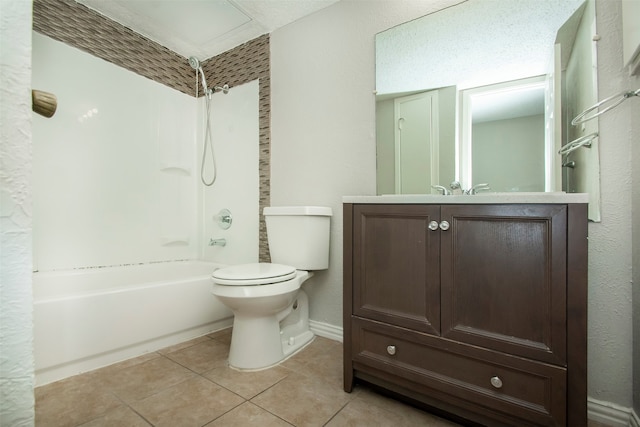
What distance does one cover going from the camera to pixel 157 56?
2393 millimetres

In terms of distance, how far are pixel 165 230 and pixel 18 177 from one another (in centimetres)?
222

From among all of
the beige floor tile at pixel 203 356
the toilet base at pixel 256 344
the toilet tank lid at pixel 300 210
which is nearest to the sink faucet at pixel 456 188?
the toilet tank lid at pixel 300 210

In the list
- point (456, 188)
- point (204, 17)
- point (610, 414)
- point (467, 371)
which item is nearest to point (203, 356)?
point (467, 371)

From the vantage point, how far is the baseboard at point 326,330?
1875mm

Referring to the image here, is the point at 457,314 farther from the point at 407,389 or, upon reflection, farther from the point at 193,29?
the point at 193,29

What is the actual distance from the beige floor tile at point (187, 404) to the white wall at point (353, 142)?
2.61ft

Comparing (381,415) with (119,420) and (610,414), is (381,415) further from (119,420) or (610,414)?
(119,420)

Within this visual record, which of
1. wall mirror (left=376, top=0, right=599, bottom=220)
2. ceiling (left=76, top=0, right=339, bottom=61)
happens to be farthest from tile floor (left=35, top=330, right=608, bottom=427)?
ceiling (left=76, top=0, right=339, bottom=61)


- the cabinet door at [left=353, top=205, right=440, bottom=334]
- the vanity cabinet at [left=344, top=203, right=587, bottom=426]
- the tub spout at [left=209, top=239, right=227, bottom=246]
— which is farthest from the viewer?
the tub spout at [left=209, top=239, right=227, bottom=246]

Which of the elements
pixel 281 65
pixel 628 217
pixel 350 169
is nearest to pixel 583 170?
pixel 628 217

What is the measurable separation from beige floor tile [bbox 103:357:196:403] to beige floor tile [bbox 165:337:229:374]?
4 centimetres

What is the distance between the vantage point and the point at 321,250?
1.82 metres

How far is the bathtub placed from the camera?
1373 mm

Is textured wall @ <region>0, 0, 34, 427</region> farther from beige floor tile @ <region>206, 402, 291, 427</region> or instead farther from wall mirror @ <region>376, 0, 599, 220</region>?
wall mirror @ <region>376, 0, 599, 220</region>
